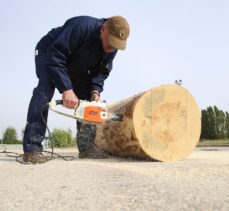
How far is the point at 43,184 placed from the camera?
271 centimetres

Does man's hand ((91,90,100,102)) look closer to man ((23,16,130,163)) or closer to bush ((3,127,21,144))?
man ((23,16,130,163))

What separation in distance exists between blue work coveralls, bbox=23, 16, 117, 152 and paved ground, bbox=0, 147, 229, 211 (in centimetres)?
87

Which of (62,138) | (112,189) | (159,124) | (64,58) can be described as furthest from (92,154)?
(62,138)

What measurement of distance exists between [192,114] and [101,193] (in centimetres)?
271

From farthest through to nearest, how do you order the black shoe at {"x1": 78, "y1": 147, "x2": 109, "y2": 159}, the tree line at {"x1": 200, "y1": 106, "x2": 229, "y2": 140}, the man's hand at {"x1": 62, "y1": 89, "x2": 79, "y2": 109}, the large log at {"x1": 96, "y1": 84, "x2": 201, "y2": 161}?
the tree line at {"x1": 200, "y1": 106, "x2": 229, "y2": 140}, the black shoe at {"x1": 78, "y1": 147, "x2": 109, "y2": 159}, the large log at {"x1": 96, "y1": 84, "x2": 201, "y2": 161}, the man's hand at {"x1": 62, "y1": 89, "x2": 79, "y2": 109}

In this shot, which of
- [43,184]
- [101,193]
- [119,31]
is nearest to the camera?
[101,193]

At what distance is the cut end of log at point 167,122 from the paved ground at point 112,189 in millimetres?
1101

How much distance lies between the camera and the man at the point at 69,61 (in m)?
4.05

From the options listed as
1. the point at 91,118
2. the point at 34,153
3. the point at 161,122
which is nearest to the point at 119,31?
the point at 91,118

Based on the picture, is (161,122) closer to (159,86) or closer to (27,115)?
(159,86)

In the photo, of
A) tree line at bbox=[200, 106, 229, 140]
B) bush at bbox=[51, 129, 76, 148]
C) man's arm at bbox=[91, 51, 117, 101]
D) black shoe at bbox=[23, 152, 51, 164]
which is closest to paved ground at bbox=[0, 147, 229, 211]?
black shoe at bbox=[23, 152, 51, 164]

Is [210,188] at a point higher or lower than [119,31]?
lower

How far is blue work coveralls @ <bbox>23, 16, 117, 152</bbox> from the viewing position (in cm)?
407

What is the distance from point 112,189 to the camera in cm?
247
